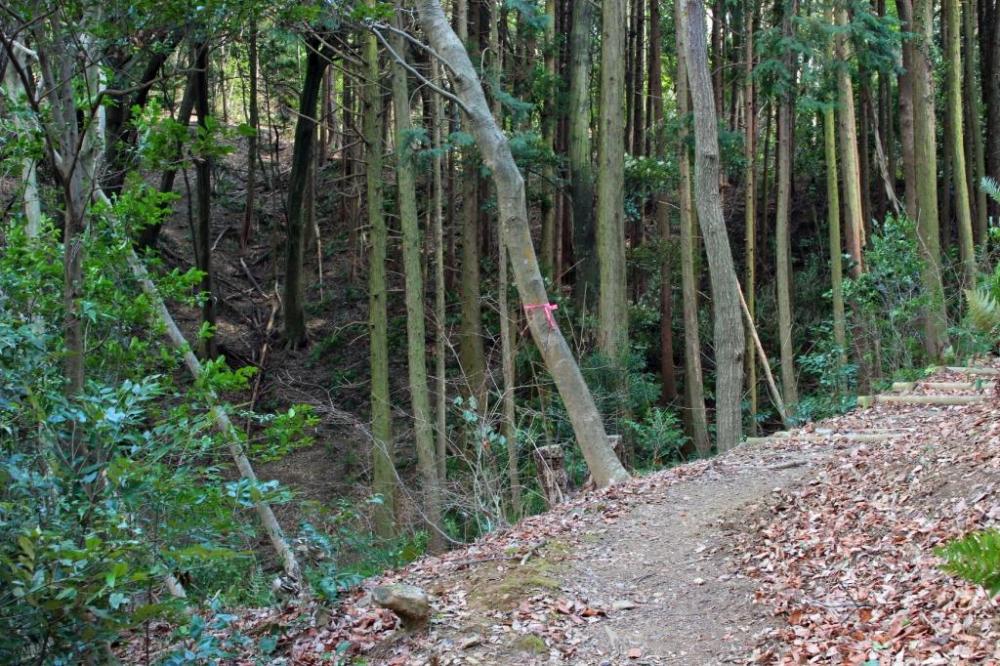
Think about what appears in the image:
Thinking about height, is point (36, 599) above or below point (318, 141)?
below

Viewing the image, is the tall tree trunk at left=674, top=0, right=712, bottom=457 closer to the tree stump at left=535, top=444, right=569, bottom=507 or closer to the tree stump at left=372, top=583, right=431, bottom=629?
the tree stump at left=535, top=444, right=569, bottom=507

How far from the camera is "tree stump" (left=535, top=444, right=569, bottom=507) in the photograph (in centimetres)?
1047

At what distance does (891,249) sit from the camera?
14.9 metres

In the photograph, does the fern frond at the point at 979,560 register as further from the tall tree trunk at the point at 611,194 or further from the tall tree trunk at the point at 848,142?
the tall tree trunk at the point at 848,142

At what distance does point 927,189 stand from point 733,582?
1166cm

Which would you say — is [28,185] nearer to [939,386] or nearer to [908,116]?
[939,386]

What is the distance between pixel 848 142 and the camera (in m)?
16.3

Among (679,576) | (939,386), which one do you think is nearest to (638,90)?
(939,386)

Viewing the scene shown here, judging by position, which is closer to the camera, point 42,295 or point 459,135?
point 42,295

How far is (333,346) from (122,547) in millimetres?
17203

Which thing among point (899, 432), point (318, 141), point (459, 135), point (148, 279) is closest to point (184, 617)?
point (148, 279)

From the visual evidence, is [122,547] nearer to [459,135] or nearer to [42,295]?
[42,295]

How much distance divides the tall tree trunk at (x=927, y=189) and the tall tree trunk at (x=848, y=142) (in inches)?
43.7

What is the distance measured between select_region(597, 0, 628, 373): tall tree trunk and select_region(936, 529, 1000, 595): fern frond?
13.0 meters
